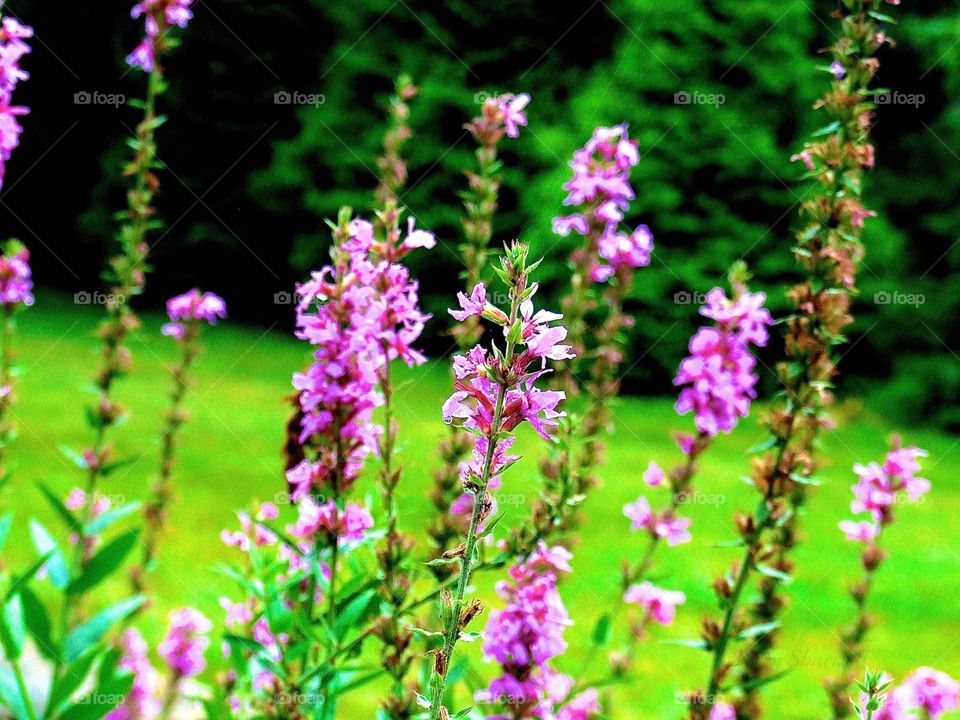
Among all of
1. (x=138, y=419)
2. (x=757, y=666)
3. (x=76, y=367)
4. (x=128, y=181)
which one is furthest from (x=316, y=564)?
(x=128, y=181)

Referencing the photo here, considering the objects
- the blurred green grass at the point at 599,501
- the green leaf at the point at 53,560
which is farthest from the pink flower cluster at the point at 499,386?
the green leaf at the point at 53,560

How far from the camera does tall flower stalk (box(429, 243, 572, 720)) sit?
1.18 metres

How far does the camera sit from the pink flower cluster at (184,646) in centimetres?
305

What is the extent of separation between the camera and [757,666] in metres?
2.44

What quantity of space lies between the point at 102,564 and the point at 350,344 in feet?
4.36

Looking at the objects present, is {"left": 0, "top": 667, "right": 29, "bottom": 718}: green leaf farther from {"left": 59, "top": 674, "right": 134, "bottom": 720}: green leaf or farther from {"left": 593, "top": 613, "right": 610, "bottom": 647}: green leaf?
{"left": 593, "top": 613, "right": 610, "bottom": 647}: green leaf

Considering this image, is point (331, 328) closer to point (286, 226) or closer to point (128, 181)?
point (286, 226)

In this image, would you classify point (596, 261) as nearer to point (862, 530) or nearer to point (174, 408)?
point (862, 530)

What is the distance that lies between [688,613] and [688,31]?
663 centimetres

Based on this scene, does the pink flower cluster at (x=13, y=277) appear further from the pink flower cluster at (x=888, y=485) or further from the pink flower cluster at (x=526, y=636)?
the pink flower cluster at (x=888, y=485)

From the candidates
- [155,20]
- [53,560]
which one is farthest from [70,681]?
[155,20]

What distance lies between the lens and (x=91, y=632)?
2.71 meters

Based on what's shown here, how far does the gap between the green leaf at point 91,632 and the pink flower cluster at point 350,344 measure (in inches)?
42.0

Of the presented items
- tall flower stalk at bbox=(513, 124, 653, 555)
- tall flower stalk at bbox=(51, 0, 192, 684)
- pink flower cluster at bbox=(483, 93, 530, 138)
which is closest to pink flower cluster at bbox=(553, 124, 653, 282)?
tall flower stalk at bbox=(513, 124, 653, 555)
